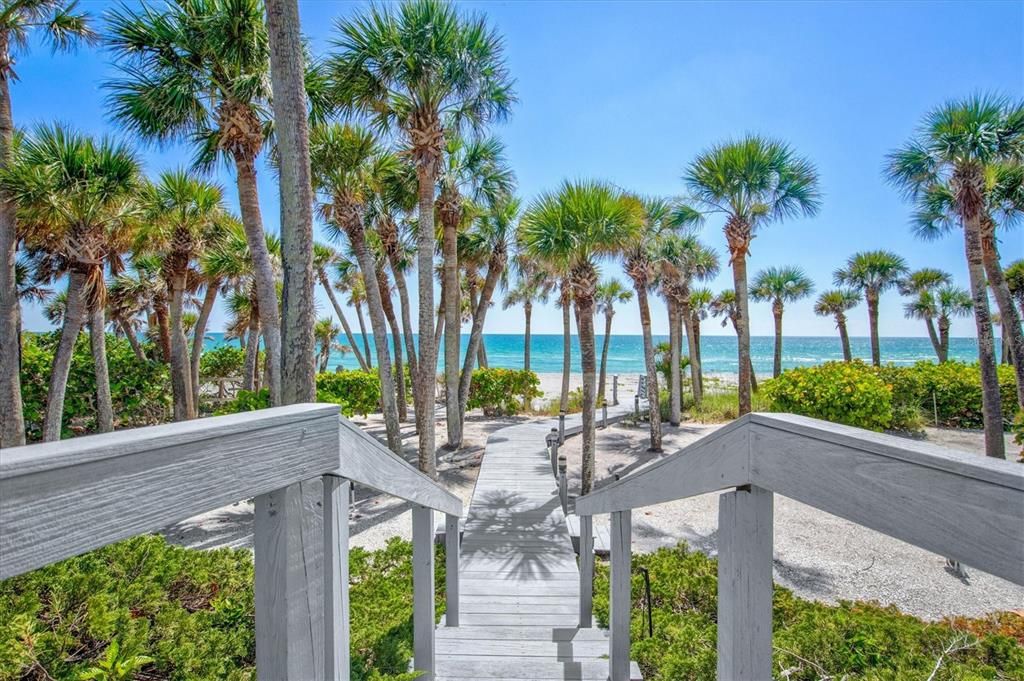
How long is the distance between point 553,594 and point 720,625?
3850mm

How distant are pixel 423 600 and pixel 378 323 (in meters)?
7.92

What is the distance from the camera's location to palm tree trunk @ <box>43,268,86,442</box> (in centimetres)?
Result: 798

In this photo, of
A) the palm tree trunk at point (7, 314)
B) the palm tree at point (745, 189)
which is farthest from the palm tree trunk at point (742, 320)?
the palm tree trunk at point (7, 314)

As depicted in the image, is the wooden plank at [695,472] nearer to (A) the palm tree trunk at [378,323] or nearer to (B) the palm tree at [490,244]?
(A) the palm tree trunk at [378,323]

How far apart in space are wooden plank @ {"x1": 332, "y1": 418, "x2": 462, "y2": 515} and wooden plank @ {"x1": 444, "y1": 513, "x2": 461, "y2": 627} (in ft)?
4.64

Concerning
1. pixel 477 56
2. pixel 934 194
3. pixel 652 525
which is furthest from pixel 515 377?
pixel 934 194

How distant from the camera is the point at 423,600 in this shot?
8.35 ft

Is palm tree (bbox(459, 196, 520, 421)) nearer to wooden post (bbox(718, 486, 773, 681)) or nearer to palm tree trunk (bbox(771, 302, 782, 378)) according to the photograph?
wooden post (bbox(718, 486, 773, 681))

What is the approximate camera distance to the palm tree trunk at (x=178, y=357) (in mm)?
10398

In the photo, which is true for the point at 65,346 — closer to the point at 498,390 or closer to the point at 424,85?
the point at 424,85

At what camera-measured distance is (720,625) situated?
1244 mm

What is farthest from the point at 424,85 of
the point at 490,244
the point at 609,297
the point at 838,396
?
the point at 609,297

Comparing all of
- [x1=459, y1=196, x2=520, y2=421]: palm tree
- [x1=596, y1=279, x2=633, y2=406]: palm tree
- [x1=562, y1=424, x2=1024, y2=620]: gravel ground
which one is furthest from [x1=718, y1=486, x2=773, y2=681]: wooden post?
[x1=596, y1=279, x2=633, y2=406]: palm tree

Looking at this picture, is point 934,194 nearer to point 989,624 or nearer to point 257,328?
point 989,624
